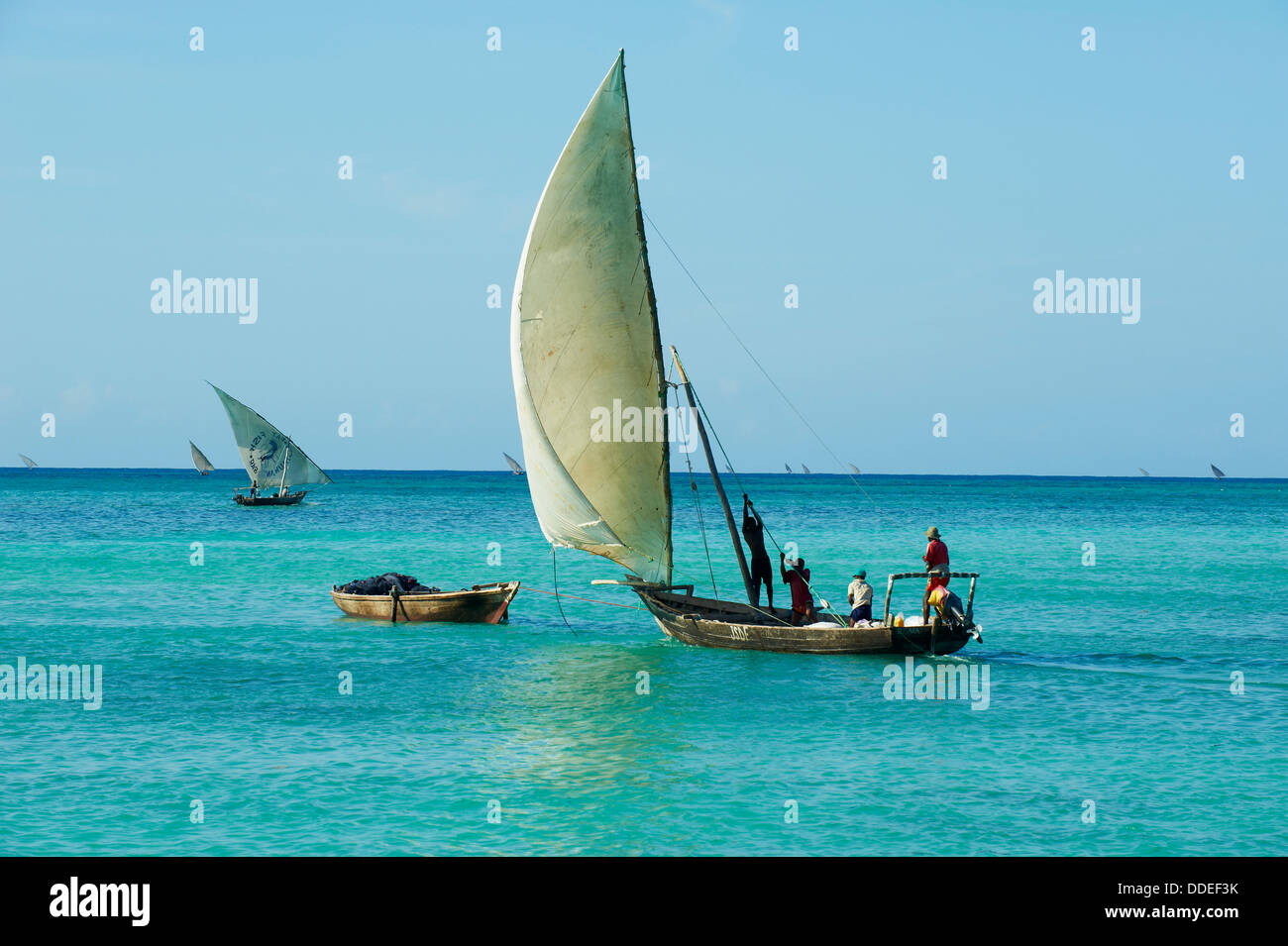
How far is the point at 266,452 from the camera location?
105812 mm

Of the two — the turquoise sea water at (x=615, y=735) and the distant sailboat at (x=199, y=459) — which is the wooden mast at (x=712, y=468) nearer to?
the turquoise sea water at (x=615, y=735)

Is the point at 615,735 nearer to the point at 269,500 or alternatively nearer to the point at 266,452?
the point at 266,452

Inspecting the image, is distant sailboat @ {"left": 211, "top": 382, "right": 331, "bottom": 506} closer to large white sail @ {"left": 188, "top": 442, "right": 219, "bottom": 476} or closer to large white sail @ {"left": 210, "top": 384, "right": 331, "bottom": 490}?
large white sail @ {"left": 210, "top": 384, "right": 331, "bottom": 490}

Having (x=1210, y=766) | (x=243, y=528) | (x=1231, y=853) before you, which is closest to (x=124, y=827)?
(x=1231, y=853)

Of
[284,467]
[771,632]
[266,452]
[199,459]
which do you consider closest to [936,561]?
[771,632]

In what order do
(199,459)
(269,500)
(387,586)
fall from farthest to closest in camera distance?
(199,459)
(269,500)
(387,586)

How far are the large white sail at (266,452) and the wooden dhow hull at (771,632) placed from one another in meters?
71.5

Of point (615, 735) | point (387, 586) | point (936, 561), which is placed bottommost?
point (615, 735)

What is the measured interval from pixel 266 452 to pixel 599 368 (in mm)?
84684

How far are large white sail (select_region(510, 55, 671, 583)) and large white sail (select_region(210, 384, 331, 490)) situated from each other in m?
72.0

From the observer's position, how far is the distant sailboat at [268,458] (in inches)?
3883

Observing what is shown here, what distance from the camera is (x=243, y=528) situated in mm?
86312
